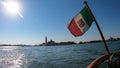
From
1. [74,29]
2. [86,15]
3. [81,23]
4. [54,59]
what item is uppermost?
[86,15]

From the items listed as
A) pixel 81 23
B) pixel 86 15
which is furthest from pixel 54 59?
pixel 86 15

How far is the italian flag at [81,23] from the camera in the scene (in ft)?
24.7

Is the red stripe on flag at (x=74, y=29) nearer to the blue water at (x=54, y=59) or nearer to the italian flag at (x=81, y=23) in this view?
the italian flag at (x=81, y=23)

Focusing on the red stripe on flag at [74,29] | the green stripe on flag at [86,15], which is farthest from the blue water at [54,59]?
the green stripe on flag at [86,15]

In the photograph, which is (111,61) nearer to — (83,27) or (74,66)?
(83,27)

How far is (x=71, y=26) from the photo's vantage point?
7586 mm

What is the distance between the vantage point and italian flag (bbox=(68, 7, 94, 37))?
24.7 ft

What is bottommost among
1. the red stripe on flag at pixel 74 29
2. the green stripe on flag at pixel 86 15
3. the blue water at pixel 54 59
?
the blue water at pixel 54 59

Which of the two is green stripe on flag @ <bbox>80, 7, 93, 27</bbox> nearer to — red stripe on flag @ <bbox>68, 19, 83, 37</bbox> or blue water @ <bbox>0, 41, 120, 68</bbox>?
red stripe on flag @ <bbox>68, 19, 83, 37</bbox>

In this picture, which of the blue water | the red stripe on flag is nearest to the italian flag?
the red stripe on flag

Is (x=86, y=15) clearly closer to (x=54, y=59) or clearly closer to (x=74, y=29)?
(x=74, y=29)

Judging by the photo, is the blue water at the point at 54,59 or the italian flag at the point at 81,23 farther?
the blue water at the point at 54,59

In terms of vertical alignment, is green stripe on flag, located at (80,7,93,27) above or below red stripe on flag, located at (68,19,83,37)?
above

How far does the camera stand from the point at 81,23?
7.73 m
